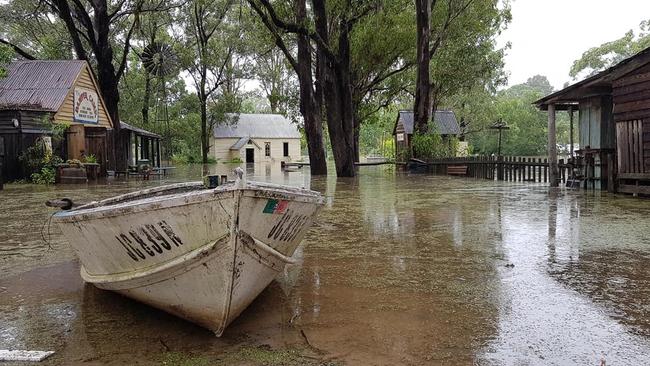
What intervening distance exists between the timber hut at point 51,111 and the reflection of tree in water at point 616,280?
17.6 m

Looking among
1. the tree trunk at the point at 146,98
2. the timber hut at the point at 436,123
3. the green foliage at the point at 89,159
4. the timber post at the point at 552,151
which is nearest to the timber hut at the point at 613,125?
the timber post at the point at 552,151

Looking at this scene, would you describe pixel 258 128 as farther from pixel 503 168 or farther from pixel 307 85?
pixel 503 168

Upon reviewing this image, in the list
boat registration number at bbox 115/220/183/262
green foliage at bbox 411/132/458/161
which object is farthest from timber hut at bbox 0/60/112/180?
boat registration number at bbox 115/220/183/262

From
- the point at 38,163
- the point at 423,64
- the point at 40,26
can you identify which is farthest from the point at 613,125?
the point at 40,26

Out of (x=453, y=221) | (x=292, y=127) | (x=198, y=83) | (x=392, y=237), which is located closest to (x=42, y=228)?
(x=392, y=237)

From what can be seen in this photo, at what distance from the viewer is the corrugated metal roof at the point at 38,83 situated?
61.3ft

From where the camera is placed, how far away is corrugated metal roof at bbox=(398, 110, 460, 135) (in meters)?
33.0

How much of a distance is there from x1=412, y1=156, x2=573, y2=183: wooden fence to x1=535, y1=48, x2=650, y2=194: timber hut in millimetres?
1064

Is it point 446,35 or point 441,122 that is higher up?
point 446,35

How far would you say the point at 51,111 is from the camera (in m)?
18.3

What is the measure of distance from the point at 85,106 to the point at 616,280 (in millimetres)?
21128

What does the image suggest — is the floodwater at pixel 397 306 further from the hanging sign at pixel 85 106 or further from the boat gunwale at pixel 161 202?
the hanging sign at pixel 85 106

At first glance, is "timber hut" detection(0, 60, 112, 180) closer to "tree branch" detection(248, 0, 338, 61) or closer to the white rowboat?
"tree branch" detection(248, 0, 338, 61)

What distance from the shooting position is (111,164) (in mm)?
22938
